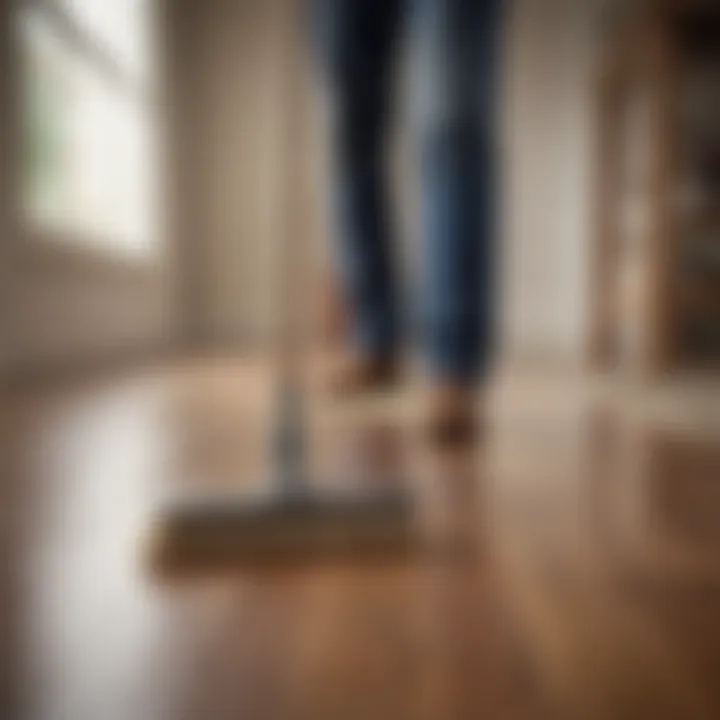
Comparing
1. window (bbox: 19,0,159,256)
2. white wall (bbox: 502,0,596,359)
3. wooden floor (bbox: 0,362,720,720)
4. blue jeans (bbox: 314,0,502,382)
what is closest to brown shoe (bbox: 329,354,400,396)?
blue jeans (bbox: 314,0,502,382)

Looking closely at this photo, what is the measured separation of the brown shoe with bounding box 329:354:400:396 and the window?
869 mm

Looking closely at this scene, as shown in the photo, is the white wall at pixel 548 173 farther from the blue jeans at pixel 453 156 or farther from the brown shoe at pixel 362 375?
the blue jeans at pixel 453 156

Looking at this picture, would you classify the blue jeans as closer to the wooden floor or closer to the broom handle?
the wooden floor

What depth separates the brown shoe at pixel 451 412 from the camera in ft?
4.22

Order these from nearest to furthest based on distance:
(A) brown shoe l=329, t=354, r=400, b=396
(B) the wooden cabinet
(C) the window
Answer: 1. (A) brown shoe l=329, t=354, r=400, b=396
2. (C) the window
3. (B) the wooden cabinet

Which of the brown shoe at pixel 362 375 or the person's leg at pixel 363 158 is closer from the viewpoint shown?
the person's leg at pixel 363 158

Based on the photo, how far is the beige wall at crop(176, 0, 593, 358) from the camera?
3.76 m

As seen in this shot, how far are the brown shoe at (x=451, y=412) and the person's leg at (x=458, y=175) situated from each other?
1cm

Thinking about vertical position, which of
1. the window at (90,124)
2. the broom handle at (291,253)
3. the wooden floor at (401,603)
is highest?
the window at (90,124)

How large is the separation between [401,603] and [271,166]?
3284 mm

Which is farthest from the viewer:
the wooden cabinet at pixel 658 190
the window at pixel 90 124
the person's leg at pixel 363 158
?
the wooden cabinet at pixel 658 190

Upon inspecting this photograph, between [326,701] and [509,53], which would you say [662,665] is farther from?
[509,53]

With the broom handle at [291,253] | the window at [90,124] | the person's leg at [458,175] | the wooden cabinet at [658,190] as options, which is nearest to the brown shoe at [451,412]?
the person's leg at [458,175]

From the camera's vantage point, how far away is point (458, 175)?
125cm
